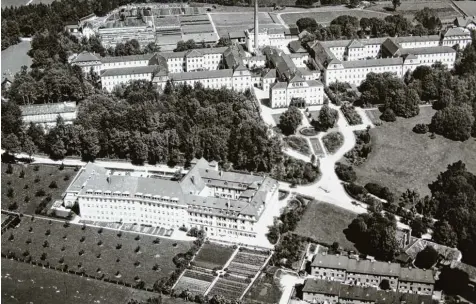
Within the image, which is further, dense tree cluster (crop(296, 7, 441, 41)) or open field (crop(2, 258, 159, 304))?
dense tree cluster (crop(296, 7, 441, 41))

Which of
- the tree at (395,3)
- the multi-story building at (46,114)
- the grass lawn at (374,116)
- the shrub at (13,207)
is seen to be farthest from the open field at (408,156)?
the tree at (395,3)

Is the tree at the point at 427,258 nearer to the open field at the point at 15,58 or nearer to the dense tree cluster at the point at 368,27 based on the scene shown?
the dense tree cluster at the point at 368,27

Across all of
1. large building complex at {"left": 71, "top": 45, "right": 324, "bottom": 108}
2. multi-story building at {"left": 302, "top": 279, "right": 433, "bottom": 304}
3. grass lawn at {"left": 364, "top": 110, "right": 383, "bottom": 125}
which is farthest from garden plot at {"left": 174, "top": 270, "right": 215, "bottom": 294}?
grass lawn at {"left": 364, "top": 110, "right": 383, "bottom": 125}

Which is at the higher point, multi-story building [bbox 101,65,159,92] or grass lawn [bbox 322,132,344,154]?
multi-story building [bbox 101,65,159,92]

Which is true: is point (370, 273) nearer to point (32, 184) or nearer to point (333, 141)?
point (333, 141)

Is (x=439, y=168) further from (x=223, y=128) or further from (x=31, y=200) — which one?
(x=31, y=200)

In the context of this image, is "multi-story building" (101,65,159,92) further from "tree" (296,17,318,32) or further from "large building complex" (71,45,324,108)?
"tree" (296,17,318,32)

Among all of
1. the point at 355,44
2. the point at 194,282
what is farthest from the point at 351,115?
the point at 194,282
